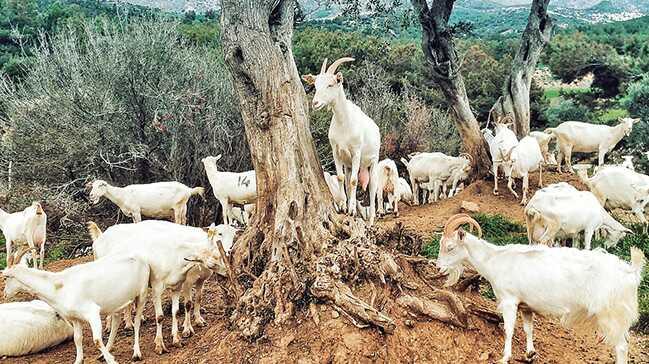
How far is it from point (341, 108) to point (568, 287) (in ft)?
13.2

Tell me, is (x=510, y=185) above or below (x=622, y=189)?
below

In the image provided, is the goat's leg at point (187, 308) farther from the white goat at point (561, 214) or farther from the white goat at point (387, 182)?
the white goat at point (387, 182)

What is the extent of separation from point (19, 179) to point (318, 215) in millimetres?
10706

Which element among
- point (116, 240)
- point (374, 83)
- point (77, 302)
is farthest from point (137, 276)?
point (374, 83)

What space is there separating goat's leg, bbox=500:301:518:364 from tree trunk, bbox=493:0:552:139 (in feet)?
37.3

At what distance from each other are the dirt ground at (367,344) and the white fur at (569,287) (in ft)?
1.49

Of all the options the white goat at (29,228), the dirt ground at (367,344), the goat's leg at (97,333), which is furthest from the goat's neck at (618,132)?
the goat's leg at (97,333)

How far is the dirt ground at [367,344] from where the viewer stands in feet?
21.1

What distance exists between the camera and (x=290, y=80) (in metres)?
7.81

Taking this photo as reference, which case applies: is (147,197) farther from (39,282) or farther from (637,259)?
(637,259)

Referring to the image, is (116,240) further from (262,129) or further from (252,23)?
(252,23)

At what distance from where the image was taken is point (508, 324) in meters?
6.66

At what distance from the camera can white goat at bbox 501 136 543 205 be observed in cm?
1520

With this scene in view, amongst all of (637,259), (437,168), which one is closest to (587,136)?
(437,168)
